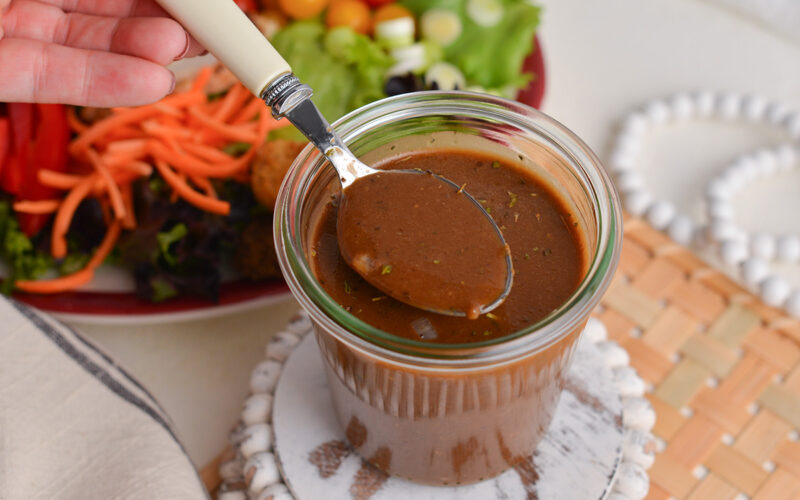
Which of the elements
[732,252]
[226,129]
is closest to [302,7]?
[226,129]

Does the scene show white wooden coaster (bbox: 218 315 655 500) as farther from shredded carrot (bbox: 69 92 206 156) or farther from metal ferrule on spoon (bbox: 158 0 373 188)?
shredded carrot (bbox: 69 92 206 156)

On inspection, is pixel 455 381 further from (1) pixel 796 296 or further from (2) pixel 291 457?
(1) pixel 796 296

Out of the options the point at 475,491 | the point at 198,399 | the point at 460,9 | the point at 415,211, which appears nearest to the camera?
the point at 415,211

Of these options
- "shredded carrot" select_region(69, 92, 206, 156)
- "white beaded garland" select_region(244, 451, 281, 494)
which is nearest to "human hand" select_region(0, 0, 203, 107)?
"shredded carrot" select_region(69, 92, 206, 156)

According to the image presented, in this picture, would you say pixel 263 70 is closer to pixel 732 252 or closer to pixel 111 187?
pixel 111 187

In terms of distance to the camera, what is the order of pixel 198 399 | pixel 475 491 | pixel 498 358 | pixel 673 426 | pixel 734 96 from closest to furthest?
pixel 498 358, pixel 475 491, pixel 673 426, pixel 198 399, pixel 734 96

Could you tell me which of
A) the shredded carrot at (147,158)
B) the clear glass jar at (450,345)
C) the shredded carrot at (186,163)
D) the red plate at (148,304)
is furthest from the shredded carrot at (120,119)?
the clear glass jar at (450,345)

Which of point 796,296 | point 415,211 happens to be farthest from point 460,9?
point 415,211
